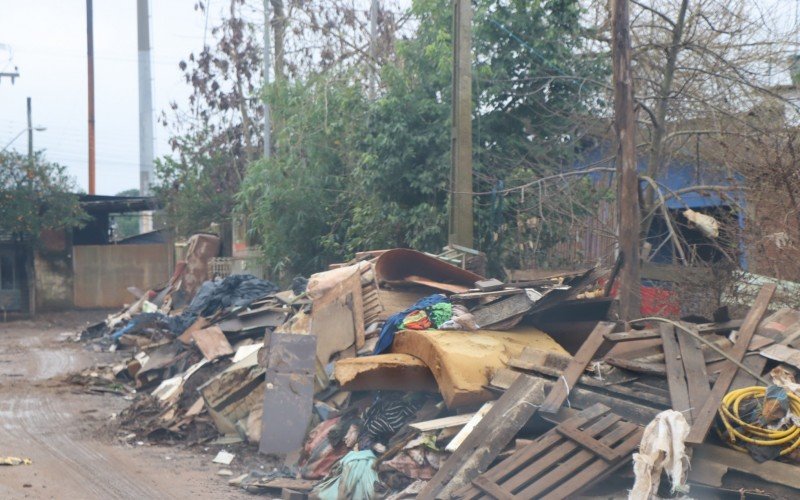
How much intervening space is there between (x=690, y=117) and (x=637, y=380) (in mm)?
6893

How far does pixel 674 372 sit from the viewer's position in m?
6.56

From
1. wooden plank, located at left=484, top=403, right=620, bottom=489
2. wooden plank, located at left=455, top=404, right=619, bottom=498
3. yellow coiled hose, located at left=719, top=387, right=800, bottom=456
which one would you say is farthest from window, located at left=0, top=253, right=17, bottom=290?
yellow coiled hose, located at left=719, top=387, right=800, bottom=456

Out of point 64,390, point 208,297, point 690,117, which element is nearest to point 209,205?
point 208,297

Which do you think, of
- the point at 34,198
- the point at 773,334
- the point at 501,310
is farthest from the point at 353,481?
the point at 34,198

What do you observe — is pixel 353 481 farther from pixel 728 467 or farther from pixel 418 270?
pixel 418 270

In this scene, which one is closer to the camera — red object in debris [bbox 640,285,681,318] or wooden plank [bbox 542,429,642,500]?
wooden plank [bbox 542,429,642,500]

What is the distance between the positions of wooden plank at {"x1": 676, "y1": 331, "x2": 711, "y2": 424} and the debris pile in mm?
17

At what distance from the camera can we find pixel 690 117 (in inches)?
490

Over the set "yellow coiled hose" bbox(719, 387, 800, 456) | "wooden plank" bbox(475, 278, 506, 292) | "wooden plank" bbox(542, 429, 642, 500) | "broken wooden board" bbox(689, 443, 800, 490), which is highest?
"wooden plank" bbox(475, 278, 506, 292)

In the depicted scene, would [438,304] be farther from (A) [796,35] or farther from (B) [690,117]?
(A) [796,35]

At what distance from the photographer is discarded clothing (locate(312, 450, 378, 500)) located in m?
6.84

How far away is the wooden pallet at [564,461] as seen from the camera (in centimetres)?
570

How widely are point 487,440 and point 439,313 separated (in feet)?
6.98

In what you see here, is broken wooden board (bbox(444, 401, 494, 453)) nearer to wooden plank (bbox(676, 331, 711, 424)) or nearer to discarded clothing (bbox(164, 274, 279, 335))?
wooden plank (bbox(676, 331, 711, 424))
